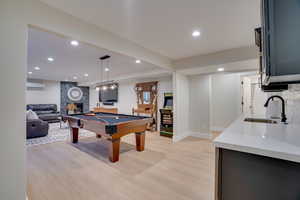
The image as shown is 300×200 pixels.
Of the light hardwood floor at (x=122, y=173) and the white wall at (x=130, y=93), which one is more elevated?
the white wall at (x=130, y=93)

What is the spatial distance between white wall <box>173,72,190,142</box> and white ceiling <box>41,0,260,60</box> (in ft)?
5.07

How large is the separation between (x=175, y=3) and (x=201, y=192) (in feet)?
8.49

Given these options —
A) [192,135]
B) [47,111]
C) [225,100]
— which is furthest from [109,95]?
[225,100]

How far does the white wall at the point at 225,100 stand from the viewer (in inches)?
206

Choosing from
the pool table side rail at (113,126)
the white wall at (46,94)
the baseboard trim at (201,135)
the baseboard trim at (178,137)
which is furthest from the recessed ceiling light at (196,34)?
the white wall at (46,94)

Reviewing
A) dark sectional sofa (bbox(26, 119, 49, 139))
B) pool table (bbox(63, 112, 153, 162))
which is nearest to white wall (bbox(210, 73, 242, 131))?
pool table (bbox(63, 112, 153, 162))

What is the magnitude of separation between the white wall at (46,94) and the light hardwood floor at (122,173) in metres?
5.48

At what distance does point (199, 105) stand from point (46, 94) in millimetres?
8570

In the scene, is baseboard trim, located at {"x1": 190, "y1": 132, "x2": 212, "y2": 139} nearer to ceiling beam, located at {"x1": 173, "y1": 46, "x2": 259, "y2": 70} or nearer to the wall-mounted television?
ceiling beam, located at {"x1": 173, "y1": 46, "x2": 259, "y2": 70}

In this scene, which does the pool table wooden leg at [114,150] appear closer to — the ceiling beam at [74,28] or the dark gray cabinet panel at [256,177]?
the ceiling beam at [74,28]

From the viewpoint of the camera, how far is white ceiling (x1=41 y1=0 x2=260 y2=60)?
1748 millimetres

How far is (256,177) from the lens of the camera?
88 cm

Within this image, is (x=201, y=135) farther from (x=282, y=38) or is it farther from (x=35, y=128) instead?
(x=35, y=128)

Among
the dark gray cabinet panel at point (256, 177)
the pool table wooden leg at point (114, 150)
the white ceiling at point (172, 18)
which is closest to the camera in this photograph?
the dark gray cabinet panel at point (256, 177)
